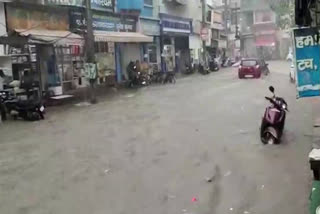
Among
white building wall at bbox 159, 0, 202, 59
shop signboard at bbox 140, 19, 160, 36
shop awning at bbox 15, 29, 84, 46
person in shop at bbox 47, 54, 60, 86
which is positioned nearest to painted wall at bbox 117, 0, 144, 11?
shop signboard at bbox 140, 19, 160, 36

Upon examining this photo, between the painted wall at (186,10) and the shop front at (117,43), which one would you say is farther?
the painted wall at (186,10)

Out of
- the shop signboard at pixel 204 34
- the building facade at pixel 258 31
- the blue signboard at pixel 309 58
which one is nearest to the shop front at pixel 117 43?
the shop signboard at pixel 204 34

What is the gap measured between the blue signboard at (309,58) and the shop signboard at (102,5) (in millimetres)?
23136

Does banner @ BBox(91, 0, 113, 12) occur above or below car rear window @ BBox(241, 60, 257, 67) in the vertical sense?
above

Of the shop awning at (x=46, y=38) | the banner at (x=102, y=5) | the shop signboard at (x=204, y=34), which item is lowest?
the shop awning at (x=46, y=38)

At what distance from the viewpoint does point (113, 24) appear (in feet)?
96.7

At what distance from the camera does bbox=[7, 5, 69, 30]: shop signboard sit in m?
20.0

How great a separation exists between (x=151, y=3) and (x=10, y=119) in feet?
72.0

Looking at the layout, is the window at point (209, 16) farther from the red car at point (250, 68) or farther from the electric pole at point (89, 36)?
the electric pole at point (89, 36)

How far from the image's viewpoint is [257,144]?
34.0 ft

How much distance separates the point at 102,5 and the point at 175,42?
16831mm

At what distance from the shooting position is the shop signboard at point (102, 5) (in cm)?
2679

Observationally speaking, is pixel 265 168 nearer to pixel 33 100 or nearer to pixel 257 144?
pixel 257 144

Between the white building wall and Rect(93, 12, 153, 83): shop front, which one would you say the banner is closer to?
Rect(93, 12, 153, 83): shop front
